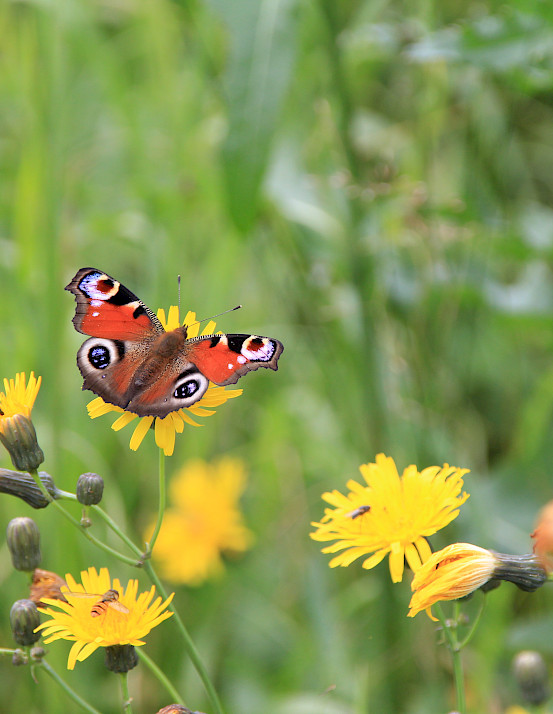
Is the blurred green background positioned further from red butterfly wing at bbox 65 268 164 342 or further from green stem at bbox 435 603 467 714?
green stem at bbox 435 603 467 714

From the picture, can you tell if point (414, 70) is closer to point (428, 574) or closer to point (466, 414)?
point (466, 414)

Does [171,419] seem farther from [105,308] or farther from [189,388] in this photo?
[105,308]

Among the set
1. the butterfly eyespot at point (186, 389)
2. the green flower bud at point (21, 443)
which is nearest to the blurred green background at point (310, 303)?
the butterfly eyespot at point (186, 389)

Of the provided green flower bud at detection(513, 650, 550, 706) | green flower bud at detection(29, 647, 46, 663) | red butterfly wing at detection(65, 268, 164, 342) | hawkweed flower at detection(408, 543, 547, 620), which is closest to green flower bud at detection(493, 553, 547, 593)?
hawkweed flower at detection(408, 543, 547, 620)

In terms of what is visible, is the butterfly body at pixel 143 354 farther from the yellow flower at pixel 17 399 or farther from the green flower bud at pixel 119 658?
the green flower bud at pixel 119 658

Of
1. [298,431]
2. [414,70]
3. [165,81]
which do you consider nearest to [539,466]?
[298,431]
